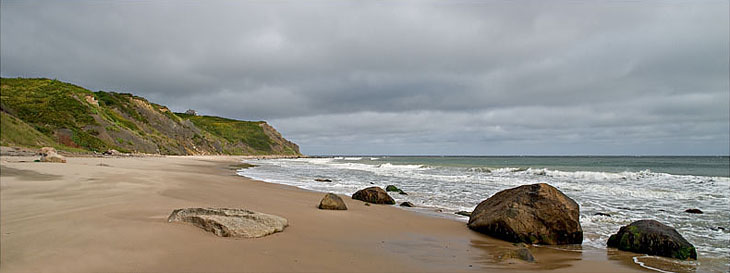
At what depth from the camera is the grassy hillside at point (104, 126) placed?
7.80 feet

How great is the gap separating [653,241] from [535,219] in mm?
1846

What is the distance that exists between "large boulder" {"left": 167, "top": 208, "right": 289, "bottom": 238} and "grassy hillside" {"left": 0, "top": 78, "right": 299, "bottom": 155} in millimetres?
1782

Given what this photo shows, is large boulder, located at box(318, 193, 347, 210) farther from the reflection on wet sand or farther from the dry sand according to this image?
the reflection on wet sand

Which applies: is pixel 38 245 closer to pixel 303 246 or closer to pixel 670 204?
pixel 303 246

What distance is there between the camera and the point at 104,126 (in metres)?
19.1

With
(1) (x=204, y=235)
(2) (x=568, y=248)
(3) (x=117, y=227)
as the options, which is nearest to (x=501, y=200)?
(2) (x=568, y=248)

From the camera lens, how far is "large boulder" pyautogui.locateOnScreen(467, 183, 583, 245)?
22.2 feet

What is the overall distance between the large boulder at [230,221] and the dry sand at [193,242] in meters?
0.16

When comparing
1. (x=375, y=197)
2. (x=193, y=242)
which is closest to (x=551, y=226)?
(x=375, y=197)

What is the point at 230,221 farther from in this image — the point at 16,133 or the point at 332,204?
the point at 332,204

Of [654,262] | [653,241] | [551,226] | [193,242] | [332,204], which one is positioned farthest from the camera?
[332,204]

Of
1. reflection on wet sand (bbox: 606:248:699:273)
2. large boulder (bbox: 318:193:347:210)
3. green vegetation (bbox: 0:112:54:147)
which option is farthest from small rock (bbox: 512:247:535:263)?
green vegetation (bbox: 0:112:54:147)

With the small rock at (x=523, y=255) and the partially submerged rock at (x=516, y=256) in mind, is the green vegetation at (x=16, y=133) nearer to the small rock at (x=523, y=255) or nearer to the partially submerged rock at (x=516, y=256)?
the partially submerged rock at (x=516, y=256)

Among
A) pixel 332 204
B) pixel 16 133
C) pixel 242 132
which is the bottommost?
pixel 332 204
